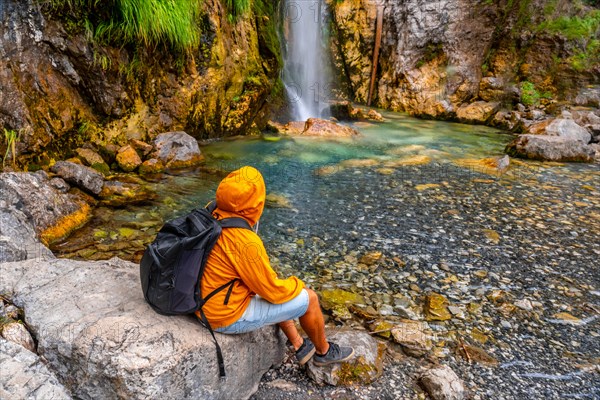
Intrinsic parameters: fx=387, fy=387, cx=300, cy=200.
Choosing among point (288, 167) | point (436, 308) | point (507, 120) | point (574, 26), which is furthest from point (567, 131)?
point (436, 308)

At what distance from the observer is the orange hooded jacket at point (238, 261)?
2281 millimetres

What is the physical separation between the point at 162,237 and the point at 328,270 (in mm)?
2541

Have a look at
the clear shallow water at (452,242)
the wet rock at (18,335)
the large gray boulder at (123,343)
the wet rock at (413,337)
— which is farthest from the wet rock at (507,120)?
the wet rock at (18,335)

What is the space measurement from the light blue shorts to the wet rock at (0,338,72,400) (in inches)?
34.9

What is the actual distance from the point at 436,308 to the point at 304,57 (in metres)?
14.2

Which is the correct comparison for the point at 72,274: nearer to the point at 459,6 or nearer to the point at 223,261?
the point at 223,261

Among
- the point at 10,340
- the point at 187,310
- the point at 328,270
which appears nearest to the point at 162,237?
the point at 187,310

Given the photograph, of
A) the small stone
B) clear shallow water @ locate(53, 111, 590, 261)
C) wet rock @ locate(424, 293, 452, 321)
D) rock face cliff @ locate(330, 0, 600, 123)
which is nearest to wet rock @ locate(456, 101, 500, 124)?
rock face cliff @ locate(330, 0, 600, 123)

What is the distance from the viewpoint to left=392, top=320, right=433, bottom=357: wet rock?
3269 millimetres

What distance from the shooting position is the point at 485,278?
14.3 feet

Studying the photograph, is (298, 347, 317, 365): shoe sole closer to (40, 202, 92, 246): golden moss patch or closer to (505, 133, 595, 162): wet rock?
(40, 202, 92, 246): golden moss patch

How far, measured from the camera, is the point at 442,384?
9.00ft

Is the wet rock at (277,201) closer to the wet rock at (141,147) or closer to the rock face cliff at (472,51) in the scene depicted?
the wet rock at (141,147)

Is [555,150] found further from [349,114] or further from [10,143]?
[10,143]
